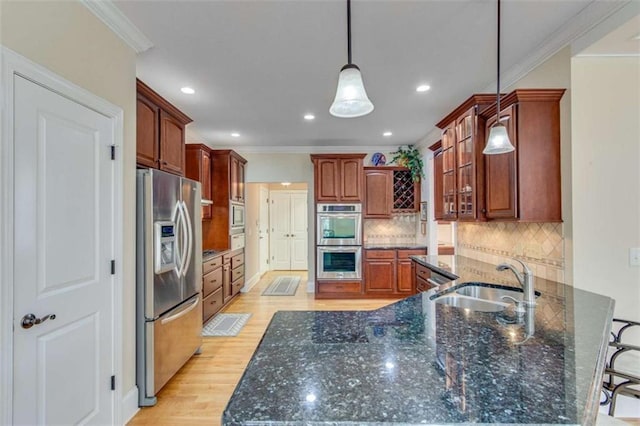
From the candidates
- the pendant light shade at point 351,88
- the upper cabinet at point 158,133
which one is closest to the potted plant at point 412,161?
the upper cabinet at point 158,133

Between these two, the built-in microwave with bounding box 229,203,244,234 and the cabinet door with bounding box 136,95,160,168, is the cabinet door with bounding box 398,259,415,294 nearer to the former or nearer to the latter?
the built-in microwave with bounding box 229,203,244,234

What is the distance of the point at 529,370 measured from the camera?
91 cm

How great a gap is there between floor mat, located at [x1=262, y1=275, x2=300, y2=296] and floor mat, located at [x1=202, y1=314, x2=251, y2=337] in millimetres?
1293

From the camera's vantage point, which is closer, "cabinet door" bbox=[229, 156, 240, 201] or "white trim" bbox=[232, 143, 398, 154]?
"cabinet door" bbox=[229, 156, 240, 201]

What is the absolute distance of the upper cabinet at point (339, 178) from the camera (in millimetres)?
5195

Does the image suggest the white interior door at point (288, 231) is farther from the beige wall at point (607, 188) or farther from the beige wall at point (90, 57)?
the beige wall at point (607, 188)

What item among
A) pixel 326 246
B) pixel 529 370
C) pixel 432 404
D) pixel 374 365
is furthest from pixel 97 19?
pixel 326 246

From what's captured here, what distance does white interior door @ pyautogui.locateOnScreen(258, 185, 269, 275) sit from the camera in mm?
7191

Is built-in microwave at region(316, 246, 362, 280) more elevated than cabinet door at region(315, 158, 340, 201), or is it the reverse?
cabinet door at region(315, 158, 340, 201)

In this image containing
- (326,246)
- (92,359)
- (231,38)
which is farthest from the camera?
(326,246)

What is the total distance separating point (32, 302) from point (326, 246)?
402cm

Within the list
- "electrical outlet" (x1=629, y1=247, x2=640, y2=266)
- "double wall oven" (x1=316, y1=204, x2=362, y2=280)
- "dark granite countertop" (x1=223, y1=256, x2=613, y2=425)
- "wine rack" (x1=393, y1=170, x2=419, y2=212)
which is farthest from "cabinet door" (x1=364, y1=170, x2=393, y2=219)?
"dark granite countertop" (x1=223, y1=256, x2=613, y2=425)

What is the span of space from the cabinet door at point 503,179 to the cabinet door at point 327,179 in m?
2.87

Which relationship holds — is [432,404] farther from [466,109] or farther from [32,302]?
[466,109]
